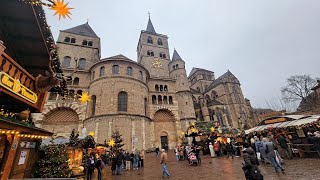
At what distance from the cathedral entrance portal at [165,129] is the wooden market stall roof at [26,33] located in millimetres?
24890

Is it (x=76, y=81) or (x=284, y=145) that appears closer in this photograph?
(x=284, y=145)

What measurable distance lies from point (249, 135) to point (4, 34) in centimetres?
1878

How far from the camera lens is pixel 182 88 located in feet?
112

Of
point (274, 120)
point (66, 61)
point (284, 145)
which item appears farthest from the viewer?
point (66, 61)

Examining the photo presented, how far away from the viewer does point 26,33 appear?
15.4ft

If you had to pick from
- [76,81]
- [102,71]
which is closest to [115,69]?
[102,71]

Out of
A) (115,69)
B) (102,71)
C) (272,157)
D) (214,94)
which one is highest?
(214,94)

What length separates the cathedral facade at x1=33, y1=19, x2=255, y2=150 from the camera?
23.3 m

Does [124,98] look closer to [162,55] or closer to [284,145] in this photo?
[162,55]

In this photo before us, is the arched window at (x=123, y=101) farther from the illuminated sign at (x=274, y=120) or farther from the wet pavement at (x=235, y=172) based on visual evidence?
the illuminated sign at (x=274, y=120)

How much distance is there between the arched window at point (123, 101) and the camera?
79.9ft

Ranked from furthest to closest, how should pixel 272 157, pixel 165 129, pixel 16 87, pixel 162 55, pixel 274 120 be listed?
pixel 162 55, pixel 165 129, pixel 274 120, pixel 272 157, pixel 16 87

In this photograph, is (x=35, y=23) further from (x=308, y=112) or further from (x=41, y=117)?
(x=308, y=112)

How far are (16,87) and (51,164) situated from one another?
6065 millimetres
